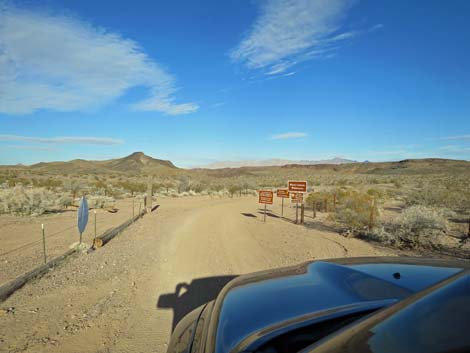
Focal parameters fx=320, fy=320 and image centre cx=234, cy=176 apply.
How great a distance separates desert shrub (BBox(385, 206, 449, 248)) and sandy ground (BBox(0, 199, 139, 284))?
967cm

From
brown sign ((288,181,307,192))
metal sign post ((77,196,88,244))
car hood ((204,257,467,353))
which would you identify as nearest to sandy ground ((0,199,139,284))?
metal sign post ((77,196,88,244))

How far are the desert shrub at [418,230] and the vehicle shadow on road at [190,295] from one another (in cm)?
669

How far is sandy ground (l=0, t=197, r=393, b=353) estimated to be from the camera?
418 centimetres

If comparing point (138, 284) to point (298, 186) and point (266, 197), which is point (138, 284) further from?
point (266, 197)

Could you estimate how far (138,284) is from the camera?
6121 mm

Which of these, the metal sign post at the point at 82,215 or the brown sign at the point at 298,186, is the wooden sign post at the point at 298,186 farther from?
the metal sign post at the point at 82,215

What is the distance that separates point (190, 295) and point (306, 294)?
3849 millimetres

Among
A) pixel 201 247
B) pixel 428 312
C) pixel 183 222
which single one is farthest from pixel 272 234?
Result: pixel 428 312

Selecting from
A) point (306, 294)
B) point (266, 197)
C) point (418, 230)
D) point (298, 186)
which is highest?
point (298, 186)

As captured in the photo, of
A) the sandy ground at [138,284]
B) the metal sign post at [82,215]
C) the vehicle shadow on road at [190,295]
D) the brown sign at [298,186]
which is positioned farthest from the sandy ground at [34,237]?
the brown sign at [298,186]

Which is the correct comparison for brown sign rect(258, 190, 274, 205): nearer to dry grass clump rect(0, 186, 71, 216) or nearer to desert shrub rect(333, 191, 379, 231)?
desert shrub rect(333, 191, 379, 231)

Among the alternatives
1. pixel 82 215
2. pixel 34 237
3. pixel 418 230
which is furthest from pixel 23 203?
pixel 418 230

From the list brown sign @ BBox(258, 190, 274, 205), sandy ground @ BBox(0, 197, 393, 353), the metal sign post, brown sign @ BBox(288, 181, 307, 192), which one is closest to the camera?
sandy ground @ BBox(0, 197, 393, 353)

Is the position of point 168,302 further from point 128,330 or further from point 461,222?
point 461,222
